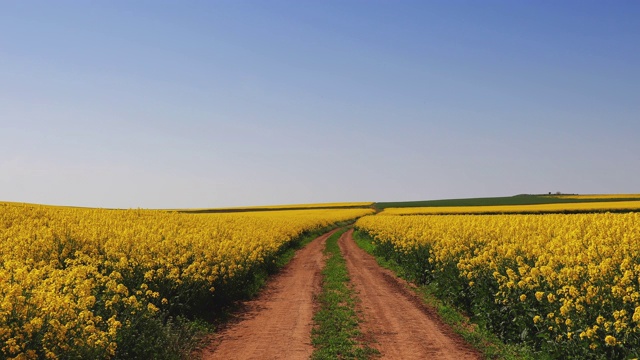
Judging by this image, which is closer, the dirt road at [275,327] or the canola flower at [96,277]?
the canola flower at [96,277]

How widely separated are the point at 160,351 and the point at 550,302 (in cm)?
814

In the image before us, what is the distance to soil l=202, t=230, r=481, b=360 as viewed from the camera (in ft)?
34.2

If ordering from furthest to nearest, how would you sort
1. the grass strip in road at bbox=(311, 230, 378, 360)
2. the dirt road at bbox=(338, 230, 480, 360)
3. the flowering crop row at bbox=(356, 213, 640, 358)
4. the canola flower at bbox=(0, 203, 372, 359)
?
1. the dirt road at bbox=(338, 230, 480, 360)
2. the grass strip in road at bbox=(311, 230, 378, 360)
3. the flowering crop row at bbox=(356, 213, 640, 358)
4. the canola flower at bbox=(0, 203, 372, 359)

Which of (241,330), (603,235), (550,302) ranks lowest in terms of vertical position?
(241,330)

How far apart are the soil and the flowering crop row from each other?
1363mm

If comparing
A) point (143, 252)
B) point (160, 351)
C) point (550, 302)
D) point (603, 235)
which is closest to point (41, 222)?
point (143, 252)

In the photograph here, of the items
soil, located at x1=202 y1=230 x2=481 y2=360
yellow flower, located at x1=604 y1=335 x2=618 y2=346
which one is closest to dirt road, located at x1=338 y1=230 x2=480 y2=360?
soil, located at x1=202 y1=230 x2=481 y2=360

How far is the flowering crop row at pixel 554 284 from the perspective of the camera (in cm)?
812

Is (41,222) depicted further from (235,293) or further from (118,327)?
(118,327)

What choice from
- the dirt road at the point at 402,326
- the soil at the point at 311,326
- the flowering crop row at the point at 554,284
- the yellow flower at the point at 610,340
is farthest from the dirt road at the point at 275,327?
the yellow flower at the point at 610,340

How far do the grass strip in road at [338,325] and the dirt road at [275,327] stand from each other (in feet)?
0.99

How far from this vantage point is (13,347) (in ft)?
18.9

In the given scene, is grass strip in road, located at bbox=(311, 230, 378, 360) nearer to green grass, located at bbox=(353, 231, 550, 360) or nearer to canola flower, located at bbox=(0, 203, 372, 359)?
green grass, located at bbox=(353, 231, 550, 360)

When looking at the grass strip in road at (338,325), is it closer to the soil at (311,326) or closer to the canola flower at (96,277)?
the soil at (311,326)
